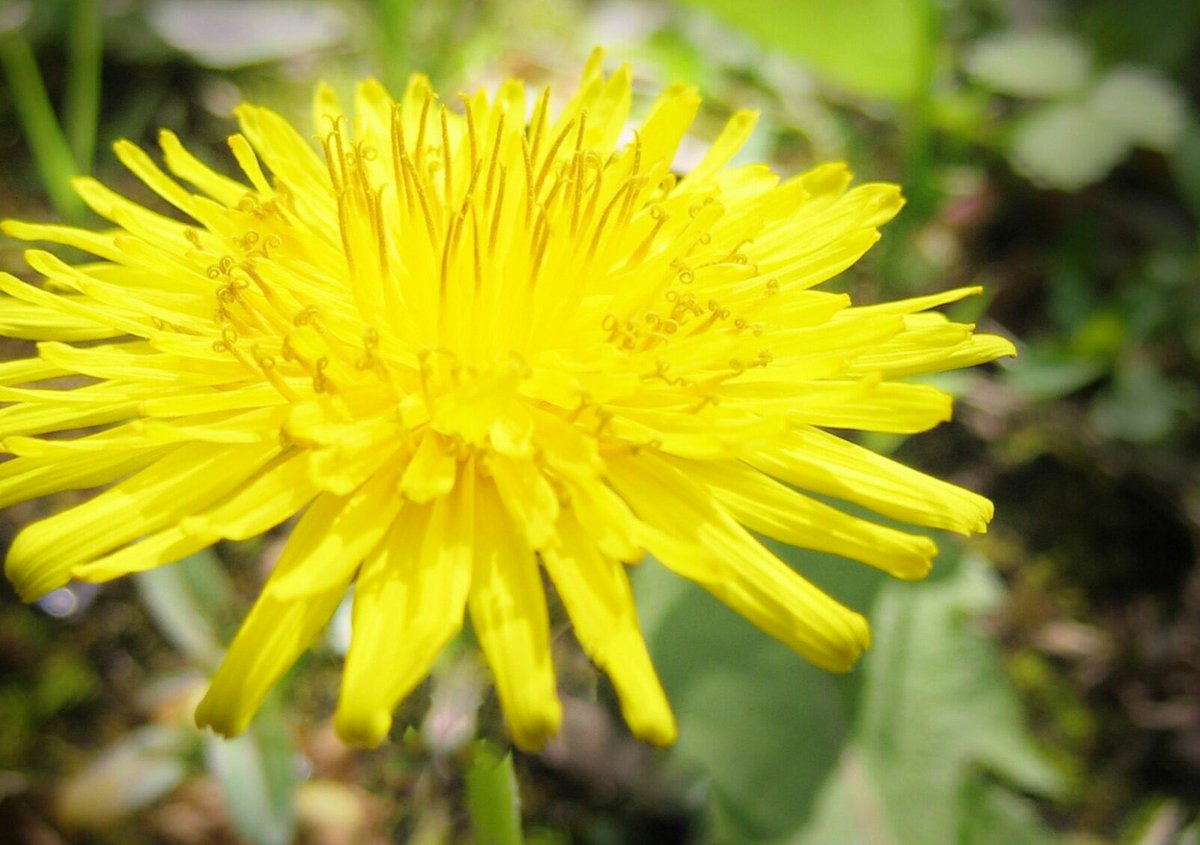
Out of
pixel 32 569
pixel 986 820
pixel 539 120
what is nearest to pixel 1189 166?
pixel 986 820

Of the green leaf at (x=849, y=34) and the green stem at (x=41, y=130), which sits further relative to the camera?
the green leaf at (x=849, y=34)

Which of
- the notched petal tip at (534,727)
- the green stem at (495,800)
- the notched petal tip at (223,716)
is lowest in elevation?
the green stem at (495,800)

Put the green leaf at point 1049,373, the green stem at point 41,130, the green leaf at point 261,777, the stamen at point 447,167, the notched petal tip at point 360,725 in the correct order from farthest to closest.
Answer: the green stem at point 41,130 < the green leaf at point 1049,373 < the green leaf at point 261,777 < the stamen at point 447,167 < the notched petal tip at point 360,725

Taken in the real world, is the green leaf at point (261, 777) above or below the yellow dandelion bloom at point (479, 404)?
below

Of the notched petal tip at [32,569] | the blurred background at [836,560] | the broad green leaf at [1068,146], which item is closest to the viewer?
the notched petal tip at [32,569]

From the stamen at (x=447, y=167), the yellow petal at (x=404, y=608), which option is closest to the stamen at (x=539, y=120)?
the stamen at (x=447, y=167)

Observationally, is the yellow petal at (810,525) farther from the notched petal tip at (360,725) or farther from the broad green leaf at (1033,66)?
the broad green leaf at (1033,66)
